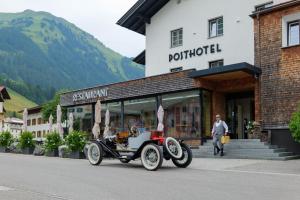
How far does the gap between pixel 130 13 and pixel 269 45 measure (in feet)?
38.5

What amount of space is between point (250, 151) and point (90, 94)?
14494 millimetres

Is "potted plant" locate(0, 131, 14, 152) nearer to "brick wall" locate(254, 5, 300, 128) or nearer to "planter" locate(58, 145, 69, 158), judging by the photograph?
"planter" locate(58, 145, 69, 158)

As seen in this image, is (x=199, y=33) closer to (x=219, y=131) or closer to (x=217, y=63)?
(x=217, y=63)

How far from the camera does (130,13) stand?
98.3ft

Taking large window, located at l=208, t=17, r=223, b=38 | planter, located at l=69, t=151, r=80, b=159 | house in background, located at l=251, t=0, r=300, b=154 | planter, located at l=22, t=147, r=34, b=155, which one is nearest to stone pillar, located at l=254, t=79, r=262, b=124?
house in background, located at l=251, t=0, r=300, b=154

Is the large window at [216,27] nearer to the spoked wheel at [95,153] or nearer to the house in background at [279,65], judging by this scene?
the house in background at [279,65]

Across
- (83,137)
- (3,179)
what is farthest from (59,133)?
(3,179)

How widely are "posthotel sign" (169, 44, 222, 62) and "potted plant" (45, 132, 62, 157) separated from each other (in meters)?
9.53

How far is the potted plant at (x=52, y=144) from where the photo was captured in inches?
883

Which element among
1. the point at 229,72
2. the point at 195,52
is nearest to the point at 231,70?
the point at 229,72

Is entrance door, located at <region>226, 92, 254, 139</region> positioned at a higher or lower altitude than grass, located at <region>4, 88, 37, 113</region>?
lower

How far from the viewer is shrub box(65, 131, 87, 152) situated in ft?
67.2

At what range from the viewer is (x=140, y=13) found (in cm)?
3009

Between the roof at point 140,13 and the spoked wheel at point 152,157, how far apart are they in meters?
17.0
